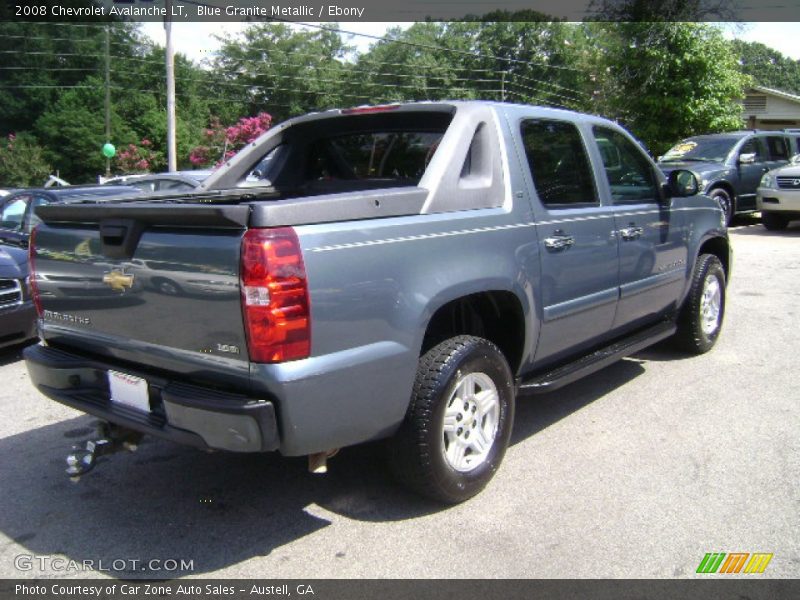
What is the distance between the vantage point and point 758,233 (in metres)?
13.7

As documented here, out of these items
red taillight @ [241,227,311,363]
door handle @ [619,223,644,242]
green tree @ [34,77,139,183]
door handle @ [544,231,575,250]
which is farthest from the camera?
green tree @ [34,77,139,183]

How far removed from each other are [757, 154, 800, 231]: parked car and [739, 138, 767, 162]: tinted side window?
25.1 inches

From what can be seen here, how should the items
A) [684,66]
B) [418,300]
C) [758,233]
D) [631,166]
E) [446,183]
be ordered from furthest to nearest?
[684,66] → [758,233] → [631,166] → [446,183] → [418,300]

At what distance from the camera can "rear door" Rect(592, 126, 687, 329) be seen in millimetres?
4461

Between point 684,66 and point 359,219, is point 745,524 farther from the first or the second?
point 684,66

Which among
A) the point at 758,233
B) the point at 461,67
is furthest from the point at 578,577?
the point at 461,67

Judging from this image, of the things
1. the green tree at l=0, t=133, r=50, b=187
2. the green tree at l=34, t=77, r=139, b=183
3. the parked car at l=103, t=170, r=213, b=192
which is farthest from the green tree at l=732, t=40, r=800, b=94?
the parked car at l=103, t=170, r=213, b=192

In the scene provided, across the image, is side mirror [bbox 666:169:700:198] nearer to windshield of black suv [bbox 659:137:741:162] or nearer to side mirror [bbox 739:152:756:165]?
windshield of black suv [bbox 659:137:741:162]

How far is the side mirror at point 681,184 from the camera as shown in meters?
5.00

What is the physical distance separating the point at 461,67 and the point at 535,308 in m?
49.8

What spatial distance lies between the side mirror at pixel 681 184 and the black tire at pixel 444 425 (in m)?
2.30

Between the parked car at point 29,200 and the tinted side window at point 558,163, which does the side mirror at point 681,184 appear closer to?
the tinted side window at point 558,163

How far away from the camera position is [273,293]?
255cm

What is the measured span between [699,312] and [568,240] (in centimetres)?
226
